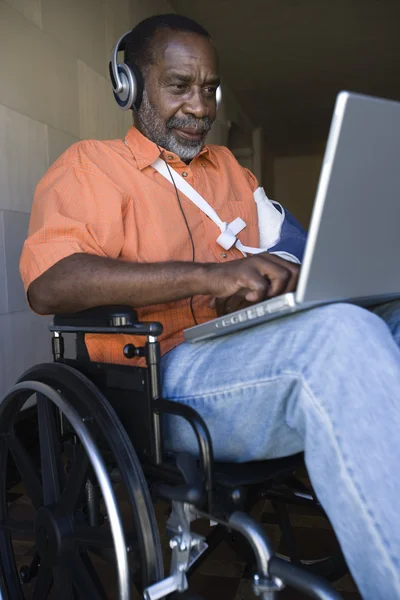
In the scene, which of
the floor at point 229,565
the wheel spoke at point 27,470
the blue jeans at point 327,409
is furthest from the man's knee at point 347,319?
the floor at point 229,565

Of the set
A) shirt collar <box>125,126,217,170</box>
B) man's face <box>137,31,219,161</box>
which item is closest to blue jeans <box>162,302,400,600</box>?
shirt collar <box>125,126,217,170</box>

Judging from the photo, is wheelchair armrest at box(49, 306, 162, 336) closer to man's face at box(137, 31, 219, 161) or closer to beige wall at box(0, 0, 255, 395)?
man's face at box(137, 31, 219, 161)

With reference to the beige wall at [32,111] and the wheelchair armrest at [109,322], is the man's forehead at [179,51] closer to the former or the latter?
the wheelchair armrest at [109,322]

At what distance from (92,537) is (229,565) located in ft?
2.23

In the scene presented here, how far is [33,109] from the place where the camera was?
234cm

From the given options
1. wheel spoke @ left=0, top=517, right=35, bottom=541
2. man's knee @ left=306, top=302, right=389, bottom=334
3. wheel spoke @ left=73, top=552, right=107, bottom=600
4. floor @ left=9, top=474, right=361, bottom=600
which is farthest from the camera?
floor @ left=9, top=474, right=361, bottom=600

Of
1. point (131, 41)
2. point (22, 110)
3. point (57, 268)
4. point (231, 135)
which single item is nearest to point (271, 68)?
point (231, 135)

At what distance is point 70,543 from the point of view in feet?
3.58

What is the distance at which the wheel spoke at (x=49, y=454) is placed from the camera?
46.2 inches

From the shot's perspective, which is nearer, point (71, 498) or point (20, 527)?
point (71, 498)

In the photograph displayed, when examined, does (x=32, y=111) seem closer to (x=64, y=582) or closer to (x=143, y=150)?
(x=143, y=150)

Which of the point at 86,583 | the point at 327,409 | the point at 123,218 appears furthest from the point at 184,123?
the point at 86,583

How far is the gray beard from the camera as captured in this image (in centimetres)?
144

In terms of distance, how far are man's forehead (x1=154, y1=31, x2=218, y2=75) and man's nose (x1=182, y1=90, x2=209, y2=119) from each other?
0.21 ft
